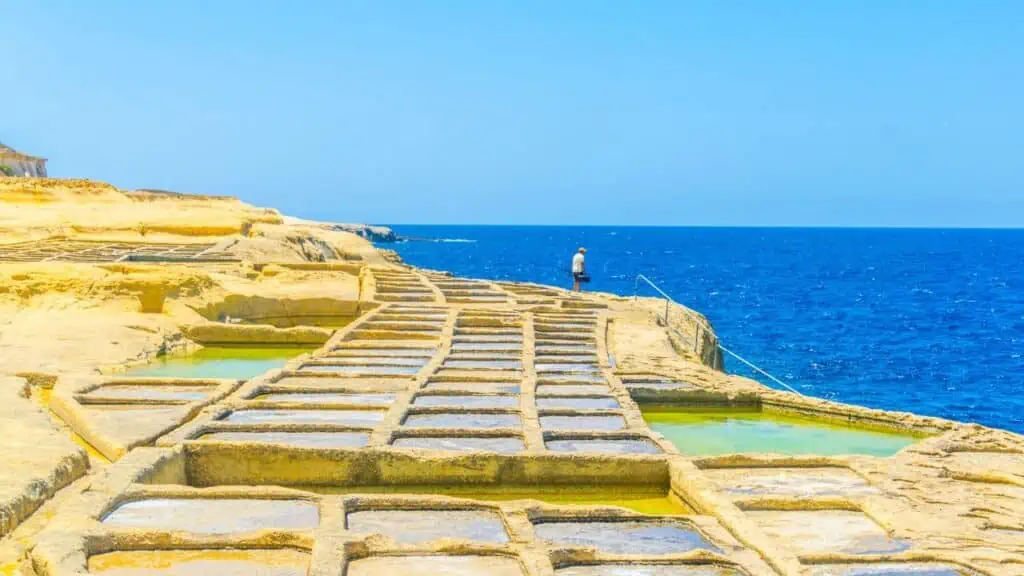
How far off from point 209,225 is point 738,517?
21.9m

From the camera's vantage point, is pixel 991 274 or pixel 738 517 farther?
pixel 991 274

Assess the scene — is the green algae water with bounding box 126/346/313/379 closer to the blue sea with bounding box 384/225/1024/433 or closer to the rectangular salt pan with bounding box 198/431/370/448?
the rectangular salt pan with bounding box 198/431/370/448

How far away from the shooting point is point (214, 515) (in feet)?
15.9

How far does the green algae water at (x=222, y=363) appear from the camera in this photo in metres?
9.41

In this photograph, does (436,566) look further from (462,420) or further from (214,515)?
(462,420)

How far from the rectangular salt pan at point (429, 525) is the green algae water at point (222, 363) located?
4.88 m

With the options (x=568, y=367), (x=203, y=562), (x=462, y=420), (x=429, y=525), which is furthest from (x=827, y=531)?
(x=568, y=367)

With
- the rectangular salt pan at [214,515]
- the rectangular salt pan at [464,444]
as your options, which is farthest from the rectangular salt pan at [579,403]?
the rectangular salt pan at [214,515]

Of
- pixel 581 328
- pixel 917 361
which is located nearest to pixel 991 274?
pixel 917 361

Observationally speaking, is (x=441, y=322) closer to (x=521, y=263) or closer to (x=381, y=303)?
(x=381, y=303)

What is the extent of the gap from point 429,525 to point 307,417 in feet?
7.75

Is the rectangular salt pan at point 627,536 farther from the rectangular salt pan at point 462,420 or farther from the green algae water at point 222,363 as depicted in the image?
the green algae water at point 222,363

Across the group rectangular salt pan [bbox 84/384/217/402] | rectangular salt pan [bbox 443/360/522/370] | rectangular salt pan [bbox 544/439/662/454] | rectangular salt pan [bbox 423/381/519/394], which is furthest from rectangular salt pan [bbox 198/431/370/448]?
rectangular salt pan [bbox 443/360/522/370]

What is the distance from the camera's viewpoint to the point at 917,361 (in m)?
27.0
